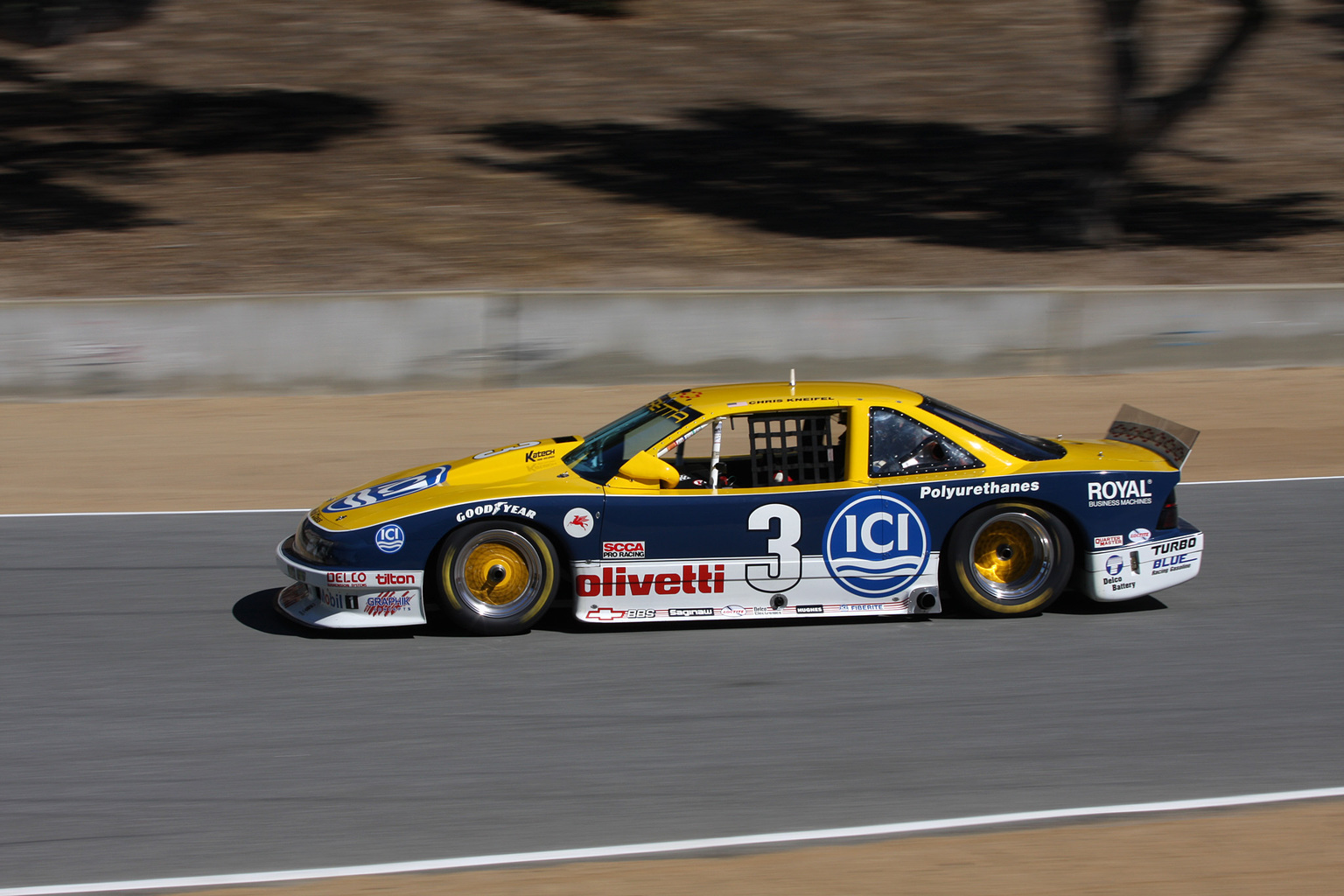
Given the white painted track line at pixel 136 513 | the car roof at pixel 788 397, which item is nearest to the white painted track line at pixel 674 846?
the car roof at pixel 788 397

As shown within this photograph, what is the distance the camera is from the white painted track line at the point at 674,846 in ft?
14.9

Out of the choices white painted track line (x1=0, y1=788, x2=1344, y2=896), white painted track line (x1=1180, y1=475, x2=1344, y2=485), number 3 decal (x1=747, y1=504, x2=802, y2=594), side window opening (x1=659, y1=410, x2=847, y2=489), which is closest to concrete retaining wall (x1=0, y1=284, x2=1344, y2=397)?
white painted track line (x1=1180, y1=475, x2=1344, y2=485)

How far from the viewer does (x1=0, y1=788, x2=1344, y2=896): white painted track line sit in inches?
179

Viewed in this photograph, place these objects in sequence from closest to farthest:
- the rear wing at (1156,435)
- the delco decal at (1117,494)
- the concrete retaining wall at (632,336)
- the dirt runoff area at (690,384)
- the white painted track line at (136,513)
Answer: the dirt runoff area at (690,384), the delco decal at (1117,494), the rear wing at (1156,435), the white painted track line at (136,513), the concrete retaining wall at (632,336)

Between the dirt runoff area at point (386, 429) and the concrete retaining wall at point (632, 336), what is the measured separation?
213 millimetres

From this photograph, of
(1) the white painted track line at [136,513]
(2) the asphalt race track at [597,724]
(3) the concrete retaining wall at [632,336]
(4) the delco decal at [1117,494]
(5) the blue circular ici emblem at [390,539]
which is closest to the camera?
(2) the asphalt race track at [597,724]

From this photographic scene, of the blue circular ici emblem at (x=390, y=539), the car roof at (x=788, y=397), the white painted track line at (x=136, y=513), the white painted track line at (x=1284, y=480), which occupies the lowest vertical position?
the white painted track line at (x=136, y=513)

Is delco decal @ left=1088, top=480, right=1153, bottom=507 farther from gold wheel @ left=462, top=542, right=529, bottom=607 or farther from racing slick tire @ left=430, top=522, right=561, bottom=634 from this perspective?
gold wheel @ left=462, top=542, right=529, bottom=607

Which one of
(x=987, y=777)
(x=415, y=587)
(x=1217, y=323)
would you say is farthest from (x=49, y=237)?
(x=987, y=777)

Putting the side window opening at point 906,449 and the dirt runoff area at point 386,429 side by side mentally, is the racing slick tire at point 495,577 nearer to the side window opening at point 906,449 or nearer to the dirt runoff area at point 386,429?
the side window opening at point 906,449

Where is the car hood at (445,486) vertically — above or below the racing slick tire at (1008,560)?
above

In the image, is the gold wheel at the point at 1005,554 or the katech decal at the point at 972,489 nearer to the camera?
the katech decal at the point at 972,489

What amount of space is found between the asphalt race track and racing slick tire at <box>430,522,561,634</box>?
0.55 feet

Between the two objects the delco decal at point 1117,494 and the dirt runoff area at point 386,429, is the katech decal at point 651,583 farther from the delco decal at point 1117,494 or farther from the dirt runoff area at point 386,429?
the dirt runoff area at point 386,429
